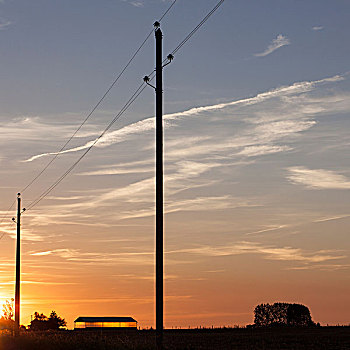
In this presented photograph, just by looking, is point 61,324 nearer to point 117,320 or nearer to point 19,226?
point 117,320

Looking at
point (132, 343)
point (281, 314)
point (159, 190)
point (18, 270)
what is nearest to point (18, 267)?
point (18, 270)

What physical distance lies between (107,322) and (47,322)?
1253 centimetres

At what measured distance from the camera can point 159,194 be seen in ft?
81.5

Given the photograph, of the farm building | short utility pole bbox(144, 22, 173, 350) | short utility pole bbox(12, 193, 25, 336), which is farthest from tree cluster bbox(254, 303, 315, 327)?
short utility pole bbox(144, 22, 173, 350)

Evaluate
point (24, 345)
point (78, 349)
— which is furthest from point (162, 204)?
point (24, 345)

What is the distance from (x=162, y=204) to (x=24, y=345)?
26.3 m

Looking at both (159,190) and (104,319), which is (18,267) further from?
(104,319)

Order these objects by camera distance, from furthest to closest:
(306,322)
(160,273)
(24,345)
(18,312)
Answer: (306,322) < (18,312) < (24,345) < (160,273)

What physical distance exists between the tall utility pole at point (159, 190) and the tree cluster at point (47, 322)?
4676 inches

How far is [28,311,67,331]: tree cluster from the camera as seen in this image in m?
141

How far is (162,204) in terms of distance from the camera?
81.1 feet

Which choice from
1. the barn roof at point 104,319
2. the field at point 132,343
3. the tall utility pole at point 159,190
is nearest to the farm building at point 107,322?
the barn roof at point 104,319

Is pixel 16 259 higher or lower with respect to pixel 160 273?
higher

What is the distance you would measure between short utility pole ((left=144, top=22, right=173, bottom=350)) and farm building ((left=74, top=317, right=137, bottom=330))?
406 ft
